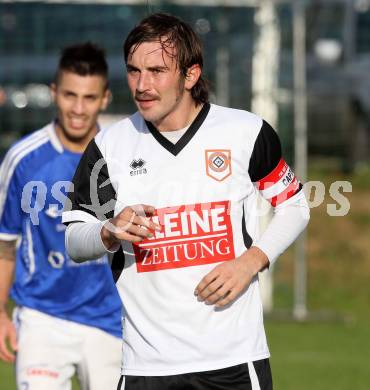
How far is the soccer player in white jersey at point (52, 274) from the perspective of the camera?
6.02 meters

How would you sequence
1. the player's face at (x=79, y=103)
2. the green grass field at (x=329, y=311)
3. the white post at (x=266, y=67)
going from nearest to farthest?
the player's face at (x=79, y=103)
the green grass field at (x=329, y=311)
the white post at (x=266, y=67)

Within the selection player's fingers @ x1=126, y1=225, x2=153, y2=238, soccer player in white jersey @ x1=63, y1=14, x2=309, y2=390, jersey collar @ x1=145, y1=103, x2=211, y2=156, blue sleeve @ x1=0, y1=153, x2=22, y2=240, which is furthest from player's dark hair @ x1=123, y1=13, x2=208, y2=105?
blue sleeve @ x1=0, y1=153, x2=22, y2=240

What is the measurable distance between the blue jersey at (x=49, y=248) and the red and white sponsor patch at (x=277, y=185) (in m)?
1.61

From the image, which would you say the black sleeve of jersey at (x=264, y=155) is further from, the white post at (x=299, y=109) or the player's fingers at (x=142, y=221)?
the white post at (x=299, y=109)

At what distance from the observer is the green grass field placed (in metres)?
10.4

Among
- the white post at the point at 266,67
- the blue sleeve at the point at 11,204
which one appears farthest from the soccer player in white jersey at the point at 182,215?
the white post at the point at 266,67

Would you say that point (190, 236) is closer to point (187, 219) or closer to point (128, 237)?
point (187, 219)

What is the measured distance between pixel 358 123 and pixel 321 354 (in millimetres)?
11963

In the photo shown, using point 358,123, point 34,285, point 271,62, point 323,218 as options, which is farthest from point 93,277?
point 358,123

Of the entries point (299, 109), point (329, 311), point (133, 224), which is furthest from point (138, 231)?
point (329, 311)

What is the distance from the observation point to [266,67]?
14.6 metres

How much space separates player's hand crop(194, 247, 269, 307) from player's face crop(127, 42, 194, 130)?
680 mm

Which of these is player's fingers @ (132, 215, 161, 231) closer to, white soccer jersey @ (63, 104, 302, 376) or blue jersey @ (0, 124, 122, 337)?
white soccer jersey @ (63, 104, 302, 376)

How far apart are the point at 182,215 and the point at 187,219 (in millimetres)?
27
